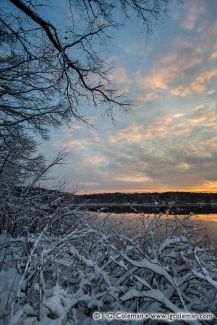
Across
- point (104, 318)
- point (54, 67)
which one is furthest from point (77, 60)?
point (104, 318)

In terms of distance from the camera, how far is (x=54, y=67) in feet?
31.8

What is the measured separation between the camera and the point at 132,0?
837cm

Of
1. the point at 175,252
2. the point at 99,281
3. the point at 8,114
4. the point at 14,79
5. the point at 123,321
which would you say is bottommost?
the point at 123,321

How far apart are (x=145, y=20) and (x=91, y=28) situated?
5.21ft

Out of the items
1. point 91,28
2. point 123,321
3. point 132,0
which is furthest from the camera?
point 91,28

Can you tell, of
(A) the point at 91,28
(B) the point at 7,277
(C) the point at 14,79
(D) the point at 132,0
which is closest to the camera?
(B) the point at 7,277

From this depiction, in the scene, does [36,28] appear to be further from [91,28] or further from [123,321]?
[123,321]

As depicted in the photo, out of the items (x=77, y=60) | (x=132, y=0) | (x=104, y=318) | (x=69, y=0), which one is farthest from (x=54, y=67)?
(x=104, y=318)

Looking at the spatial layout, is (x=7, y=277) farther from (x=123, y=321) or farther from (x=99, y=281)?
(x=123, y=321)

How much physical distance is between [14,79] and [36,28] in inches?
71.6

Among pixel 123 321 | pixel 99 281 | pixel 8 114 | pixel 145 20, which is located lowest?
pixel 123 321

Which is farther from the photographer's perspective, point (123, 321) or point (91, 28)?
point (91, 28)

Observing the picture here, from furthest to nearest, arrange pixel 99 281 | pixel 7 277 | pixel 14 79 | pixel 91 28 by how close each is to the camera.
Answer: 1. pixel 14 79
2. pixel 91 28
3. pixel 7 277
4. pixel 99 281

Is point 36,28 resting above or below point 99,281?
above
